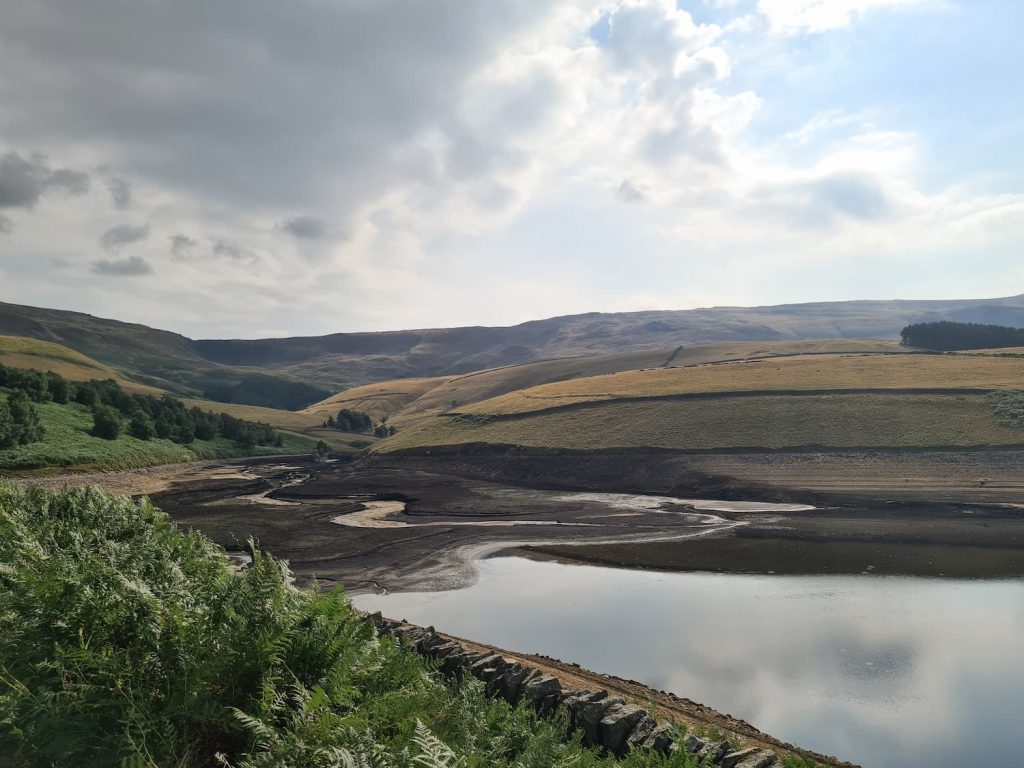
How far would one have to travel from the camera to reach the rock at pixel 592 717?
14.9m

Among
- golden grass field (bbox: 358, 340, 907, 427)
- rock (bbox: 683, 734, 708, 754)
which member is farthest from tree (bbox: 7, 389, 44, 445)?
rock (bbox: 683, 734, 708, 754)

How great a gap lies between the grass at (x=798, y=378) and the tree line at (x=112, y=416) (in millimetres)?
46768

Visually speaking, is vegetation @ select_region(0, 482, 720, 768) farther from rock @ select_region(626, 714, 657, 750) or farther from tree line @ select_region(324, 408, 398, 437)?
tree line @ select_region(324, 408, 398, 437)

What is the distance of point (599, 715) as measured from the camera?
1511cm

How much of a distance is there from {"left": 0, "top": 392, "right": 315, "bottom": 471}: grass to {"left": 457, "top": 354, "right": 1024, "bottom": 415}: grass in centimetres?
4955

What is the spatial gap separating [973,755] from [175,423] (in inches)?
4626

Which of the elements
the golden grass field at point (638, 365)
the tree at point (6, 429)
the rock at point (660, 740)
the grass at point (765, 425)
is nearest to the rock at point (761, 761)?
the rock at point (660, 740)

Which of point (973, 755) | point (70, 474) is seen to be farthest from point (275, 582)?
point (70, 474)

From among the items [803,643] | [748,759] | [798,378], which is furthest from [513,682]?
[798,378]

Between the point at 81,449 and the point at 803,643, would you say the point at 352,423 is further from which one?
the point at 803,643

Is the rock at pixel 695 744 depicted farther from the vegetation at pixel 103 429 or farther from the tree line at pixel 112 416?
the tree line at pixel 112 416

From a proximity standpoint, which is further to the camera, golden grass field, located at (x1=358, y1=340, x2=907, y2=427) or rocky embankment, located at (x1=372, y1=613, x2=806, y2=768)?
golden grass field, located at (x1=358, y1=340, x2=907, y2=427)

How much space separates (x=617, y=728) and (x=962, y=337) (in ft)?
564

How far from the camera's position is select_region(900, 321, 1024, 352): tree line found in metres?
148
